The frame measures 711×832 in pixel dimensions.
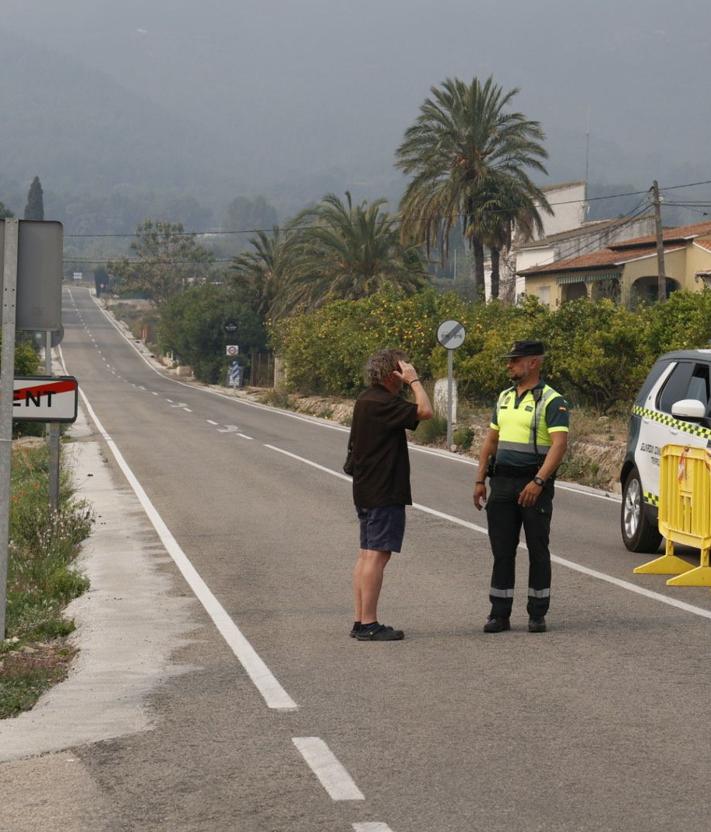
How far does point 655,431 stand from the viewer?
13719mm

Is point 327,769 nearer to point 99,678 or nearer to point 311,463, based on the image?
point 99,678

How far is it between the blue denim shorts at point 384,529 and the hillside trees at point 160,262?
163 meters

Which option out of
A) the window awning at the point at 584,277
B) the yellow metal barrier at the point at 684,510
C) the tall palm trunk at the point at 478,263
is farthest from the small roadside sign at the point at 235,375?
the yellow metal barrier at the point at 684,510

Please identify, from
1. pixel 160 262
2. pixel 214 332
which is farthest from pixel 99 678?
pixel 160 262

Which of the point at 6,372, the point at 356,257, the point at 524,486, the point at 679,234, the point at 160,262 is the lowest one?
the point at 524,486

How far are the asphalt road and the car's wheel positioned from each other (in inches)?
10.4

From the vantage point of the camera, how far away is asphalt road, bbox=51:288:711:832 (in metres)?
5.75

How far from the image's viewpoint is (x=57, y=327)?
9359 mm

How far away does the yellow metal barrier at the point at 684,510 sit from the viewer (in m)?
12.0

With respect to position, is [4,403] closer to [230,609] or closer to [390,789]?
[230,609]

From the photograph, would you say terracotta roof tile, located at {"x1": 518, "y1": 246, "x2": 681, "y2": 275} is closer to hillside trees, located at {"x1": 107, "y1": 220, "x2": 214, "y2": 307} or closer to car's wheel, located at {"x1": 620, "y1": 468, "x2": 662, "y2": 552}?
car's wheel, located at {"x1": 620, "y1": 468, "x2": 662, "y2": 552}

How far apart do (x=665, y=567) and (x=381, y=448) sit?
4324mm

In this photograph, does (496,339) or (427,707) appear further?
(496,339)

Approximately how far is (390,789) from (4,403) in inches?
176
